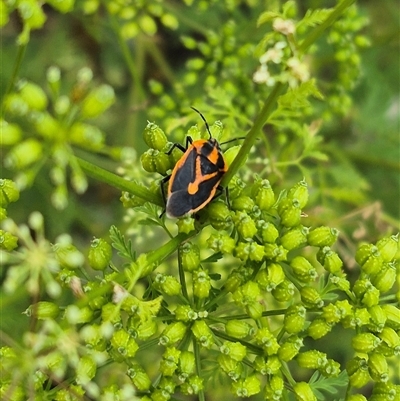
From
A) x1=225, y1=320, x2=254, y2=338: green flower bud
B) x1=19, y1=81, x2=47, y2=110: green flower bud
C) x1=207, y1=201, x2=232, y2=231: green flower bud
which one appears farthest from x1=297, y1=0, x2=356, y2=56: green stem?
x1=225, y1=320, x2=254, y2=338: green flower bud

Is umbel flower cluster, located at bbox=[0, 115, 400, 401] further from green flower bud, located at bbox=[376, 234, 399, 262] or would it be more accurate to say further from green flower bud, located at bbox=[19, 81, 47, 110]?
green flower bud, located at bbox=[19, 81, 47, 110]

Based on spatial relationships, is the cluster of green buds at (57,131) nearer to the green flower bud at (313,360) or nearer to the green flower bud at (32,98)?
the green flower bud at (32,98)

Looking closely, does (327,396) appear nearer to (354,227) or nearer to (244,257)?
(354,227)

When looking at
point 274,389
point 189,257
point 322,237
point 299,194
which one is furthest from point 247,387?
point 299,194

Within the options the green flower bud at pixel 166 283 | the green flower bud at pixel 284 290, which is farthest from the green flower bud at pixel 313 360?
the green flower bud at pixel 166 283

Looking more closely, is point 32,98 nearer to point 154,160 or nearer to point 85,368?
point 154,160

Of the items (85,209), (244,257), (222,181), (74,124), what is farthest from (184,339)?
(85,209)
